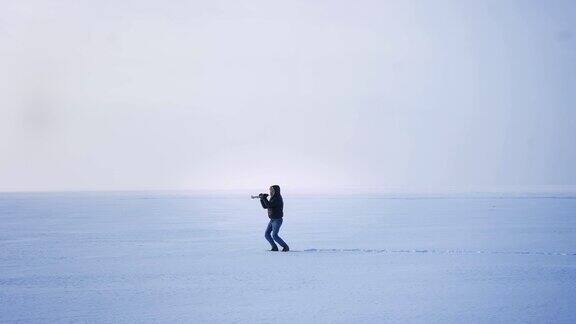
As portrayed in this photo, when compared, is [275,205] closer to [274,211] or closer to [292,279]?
[274,211]

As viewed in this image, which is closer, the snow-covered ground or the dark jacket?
the snow-covered ground

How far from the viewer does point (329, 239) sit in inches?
563

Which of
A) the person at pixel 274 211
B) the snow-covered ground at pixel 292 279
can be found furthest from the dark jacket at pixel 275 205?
the snow-covered ground at pixel 292 279

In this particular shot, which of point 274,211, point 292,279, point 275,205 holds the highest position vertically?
point 275,205

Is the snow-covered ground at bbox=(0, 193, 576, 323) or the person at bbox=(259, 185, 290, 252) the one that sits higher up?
the person at bbox=(259, 185, 290, 252)

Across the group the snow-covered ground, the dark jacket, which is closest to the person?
the dark jacket

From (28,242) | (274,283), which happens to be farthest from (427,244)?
(28,242)

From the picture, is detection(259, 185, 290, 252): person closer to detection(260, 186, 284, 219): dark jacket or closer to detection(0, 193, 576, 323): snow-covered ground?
detection(260, 186, 284, 219): dark jacket

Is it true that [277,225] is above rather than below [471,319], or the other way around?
above

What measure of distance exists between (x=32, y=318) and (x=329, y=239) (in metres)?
9.13

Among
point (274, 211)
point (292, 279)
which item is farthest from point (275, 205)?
point (292, 279)

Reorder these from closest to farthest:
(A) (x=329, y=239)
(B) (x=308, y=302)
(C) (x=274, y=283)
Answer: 1. (B) (x=308, y=302)
2. (C) (x=274, y=283)
3. (A) (x=329, y=239)

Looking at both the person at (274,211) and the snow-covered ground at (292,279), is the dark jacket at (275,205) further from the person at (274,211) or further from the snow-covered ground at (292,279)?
the snow-covered ground at (292,279)

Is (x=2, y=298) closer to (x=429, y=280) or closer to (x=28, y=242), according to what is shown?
(x=429, y=280)
